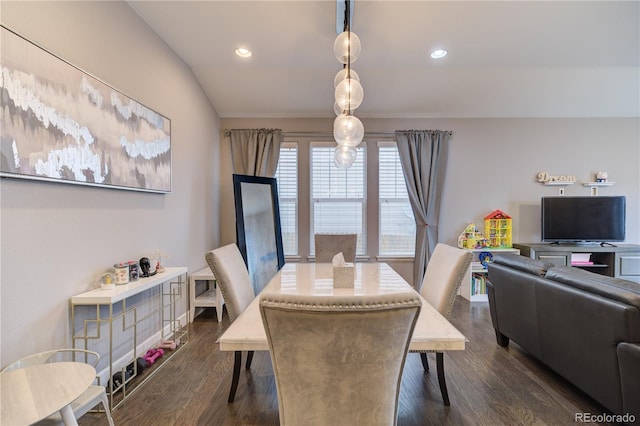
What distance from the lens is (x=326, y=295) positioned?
1144mm

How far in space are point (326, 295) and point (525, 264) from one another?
1.98m

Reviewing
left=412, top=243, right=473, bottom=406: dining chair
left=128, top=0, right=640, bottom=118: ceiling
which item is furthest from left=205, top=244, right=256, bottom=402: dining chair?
left=128, top=0, right=640, bottom=118: ceiling

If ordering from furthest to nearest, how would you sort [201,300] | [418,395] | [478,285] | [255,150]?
[255,150], [478,285], [201,300], [418,395]

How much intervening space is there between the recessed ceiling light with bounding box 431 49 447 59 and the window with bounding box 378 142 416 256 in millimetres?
1384

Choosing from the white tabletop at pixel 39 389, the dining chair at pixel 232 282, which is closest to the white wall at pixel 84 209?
the white tabletop at pixel 39 389

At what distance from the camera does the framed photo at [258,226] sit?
349 cm

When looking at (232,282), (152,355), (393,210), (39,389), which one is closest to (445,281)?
(232,282)

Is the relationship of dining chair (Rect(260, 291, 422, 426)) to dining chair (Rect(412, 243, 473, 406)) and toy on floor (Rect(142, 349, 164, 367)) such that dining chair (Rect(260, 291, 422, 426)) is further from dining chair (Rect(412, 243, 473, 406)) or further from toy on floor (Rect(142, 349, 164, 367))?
toy on floor (Rect(142, 349, 164, 367))

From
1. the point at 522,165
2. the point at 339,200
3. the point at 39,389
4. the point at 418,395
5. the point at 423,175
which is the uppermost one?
the point at 522,165

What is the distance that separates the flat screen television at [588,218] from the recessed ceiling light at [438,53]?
2608 millimetres

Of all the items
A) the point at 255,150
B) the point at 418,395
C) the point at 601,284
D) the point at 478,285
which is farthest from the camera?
the point at 255,150

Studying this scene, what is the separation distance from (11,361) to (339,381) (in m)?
1.73

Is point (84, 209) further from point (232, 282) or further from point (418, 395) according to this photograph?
point (418, 395)

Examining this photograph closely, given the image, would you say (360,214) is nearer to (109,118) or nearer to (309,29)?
(309,29)
